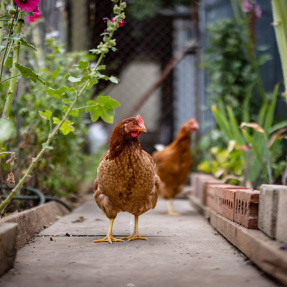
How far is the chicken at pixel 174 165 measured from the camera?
3873mm

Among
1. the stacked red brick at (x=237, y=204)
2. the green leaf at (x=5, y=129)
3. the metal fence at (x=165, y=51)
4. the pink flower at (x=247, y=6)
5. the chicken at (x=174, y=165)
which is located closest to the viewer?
the green leaf at (x=5, y=129)

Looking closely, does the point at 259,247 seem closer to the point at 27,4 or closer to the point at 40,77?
the point at 40,77

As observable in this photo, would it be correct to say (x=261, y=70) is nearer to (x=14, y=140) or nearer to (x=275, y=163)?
(x=275, y=163)

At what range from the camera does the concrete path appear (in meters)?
1.55

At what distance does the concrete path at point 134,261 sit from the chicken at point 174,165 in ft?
3.24

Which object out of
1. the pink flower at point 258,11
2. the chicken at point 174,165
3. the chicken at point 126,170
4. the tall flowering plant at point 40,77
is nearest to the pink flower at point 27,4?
the tall flowering plant at point 40,77

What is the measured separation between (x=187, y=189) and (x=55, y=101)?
8.30ft

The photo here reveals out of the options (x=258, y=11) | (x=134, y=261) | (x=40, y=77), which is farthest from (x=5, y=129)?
(x=258, y=11)

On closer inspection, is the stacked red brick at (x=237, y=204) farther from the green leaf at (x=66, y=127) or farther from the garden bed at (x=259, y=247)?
the green leaf at (x=66, y=127)

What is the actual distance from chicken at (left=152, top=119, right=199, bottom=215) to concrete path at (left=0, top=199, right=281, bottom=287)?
0.99m

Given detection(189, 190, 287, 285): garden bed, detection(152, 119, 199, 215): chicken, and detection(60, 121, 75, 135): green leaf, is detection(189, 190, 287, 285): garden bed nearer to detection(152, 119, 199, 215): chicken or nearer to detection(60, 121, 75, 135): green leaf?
detection(60, 121, 75, 135): green leaf

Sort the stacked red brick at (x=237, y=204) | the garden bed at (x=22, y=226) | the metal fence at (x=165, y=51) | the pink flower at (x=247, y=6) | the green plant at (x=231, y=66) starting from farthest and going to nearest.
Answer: the metal fence at (x=165, y=51), the green plant at (x=231, y=66), the pink flower at (x=247, y=6), the stacked red brick at (x=237, y=204), the garden bed at (x=22, y=226)

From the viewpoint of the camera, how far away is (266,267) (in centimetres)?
162

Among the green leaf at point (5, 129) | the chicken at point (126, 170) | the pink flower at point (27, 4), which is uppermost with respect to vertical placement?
the pink flower at point (27, 4)
